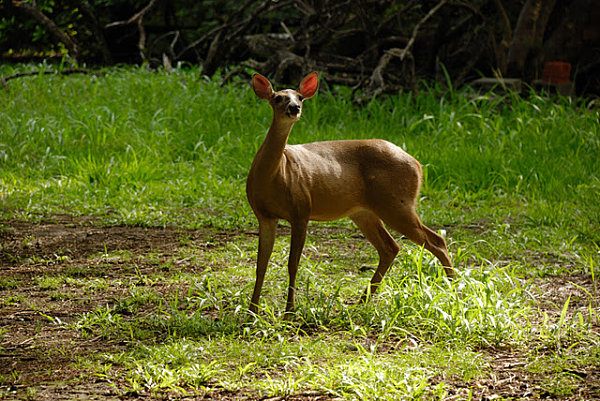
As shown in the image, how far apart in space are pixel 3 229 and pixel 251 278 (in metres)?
2.48

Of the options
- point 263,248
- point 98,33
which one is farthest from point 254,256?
point 98,33

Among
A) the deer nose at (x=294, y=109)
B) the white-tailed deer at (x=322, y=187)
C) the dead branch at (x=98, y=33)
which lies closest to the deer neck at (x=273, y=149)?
the white-tailed deer at (x=322, y=187)

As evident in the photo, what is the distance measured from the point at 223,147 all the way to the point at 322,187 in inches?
164

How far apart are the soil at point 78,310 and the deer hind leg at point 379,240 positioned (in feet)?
2.99

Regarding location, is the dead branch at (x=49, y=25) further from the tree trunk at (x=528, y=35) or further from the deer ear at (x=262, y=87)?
the deer ear at (x=262, y=87)

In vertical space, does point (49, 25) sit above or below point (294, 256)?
below

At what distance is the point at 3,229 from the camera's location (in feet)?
18.9

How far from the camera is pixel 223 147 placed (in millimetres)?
7926

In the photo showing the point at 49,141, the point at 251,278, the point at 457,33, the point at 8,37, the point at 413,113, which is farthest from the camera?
the point at 8,37

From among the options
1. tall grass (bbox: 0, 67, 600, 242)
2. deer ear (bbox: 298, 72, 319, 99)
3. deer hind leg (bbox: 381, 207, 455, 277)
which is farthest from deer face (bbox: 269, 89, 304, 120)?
tall grass (bbox: 0, 67, 600, 242)

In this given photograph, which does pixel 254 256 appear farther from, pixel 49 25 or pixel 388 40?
pixel 49 25

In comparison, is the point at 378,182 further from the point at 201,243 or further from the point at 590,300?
the point at 201,243

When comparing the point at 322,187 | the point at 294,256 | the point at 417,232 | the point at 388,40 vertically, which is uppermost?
the point at 388,40

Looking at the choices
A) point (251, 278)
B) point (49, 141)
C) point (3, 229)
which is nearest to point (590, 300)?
point (251, 278)
